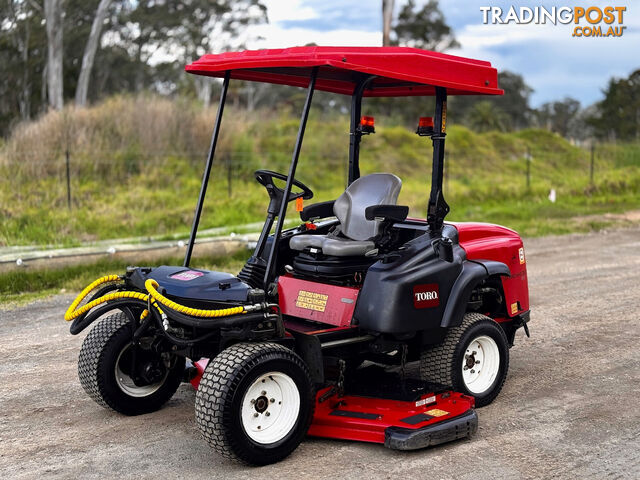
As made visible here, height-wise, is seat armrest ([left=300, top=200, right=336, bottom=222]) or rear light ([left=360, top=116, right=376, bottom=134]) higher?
rear light ([left=360, top=116, right=376, bottom=134])

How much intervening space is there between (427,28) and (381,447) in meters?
36.5

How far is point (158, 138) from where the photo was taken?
17.4 m

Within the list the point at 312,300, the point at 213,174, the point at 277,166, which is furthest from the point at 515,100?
the point at 312,300

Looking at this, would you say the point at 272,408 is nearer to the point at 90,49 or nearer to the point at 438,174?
the point at 438,174

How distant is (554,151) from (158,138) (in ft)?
46.3

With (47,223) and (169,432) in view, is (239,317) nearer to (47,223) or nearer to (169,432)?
(169,432)

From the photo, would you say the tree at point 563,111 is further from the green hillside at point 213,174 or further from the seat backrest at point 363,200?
the seat backrest at point 363,200

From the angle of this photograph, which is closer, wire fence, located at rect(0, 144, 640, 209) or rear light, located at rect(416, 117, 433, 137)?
rear light, located at rect(416, 117, 433, 137)

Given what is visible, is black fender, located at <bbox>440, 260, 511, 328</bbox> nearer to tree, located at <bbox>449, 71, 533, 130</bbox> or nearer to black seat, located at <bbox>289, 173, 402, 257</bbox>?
black seat, located at <bbox>289, 173, 402, 257</bbox>

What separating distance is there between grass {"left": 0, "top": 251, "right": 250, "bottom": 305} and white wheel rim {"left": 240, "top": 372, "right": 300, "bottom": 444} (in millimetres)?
4935

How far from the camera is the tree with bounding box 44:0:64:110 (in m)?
26.8

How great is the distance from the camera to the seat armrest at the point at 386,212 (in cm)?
502

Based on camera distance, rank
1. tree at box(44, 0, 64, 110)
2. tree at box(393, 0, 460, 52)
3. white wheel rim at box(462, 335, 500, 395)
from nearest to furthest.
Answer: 1. white wheel rim at box(462, 335, 500, 395)
2. tree at box(44, 0, 64, 110)
3. tree at box(393, 0, 460, 52)

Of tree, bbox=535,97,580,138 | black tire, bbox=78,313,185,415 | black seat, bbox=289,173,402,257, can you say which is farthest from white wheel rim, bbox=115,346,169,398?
tree, bbox=535,97,580,138
